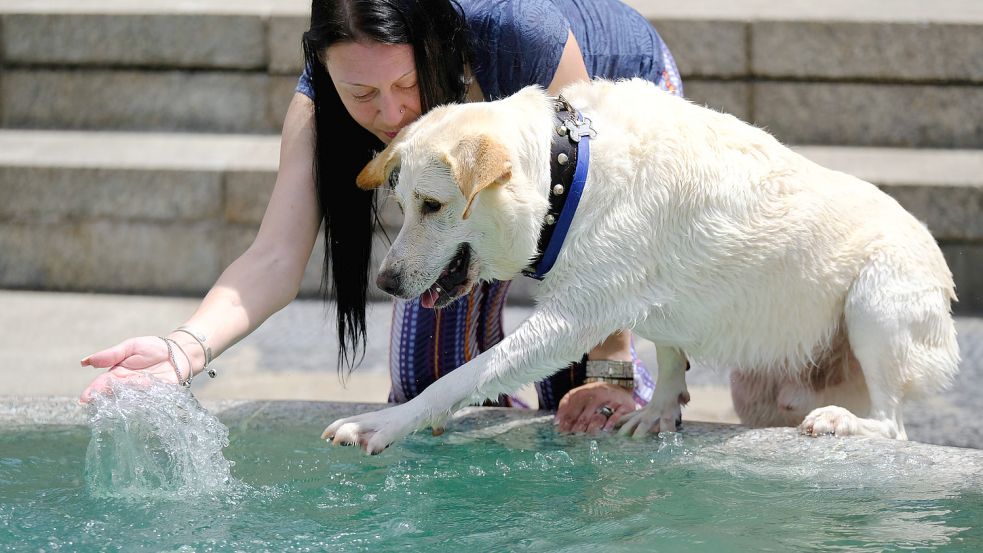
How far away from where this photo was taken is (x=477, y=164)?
2480mm

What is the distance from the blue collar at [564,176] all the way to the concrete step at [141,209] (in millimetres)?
2635

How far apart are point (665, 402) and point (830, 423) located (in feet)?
1.36

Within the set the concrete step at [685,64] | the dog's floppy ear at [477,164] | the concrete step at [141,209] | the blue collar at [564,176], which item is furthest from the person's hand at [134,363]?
the concrete step at [685,64]

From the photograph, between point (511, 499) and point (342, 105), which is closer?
point (511, 499)

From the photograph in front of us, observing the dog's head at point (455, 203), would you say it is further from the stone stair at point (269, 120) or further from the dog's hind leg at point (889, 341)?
the stone stair at point (269, 120)

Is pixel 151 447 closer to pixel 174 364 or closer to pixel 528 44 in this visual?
pixel 174 364

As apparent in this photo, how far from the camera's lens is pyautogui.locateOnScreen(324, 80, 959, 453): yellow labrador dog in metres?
2.61

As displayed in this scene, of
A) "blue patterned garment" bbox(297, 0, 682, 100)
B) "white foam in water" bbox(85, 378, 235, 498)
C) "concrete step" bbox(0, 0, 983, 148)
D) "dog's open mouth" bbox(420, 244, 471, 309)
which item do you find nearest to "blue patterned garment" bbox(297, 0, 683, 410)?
"blue patterned garment" bbox(297, 0, 682, 100)

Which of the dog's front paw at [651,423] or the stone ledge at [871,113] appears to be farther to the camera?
the stone ledge at [871,113]

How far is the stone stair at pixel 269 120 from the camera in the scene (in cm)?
551

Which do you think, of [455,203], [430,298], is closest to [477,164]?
[455,203]

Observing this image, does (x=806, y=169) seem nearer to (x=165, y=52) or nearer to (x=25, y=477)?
(x=25, y=477)

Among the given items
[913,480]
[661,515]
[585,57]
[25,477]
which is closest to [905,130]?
[585,57]

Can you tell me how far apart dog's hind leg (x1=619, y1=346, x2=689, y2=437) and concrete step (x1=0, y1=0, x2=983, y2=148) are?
2813 mm
